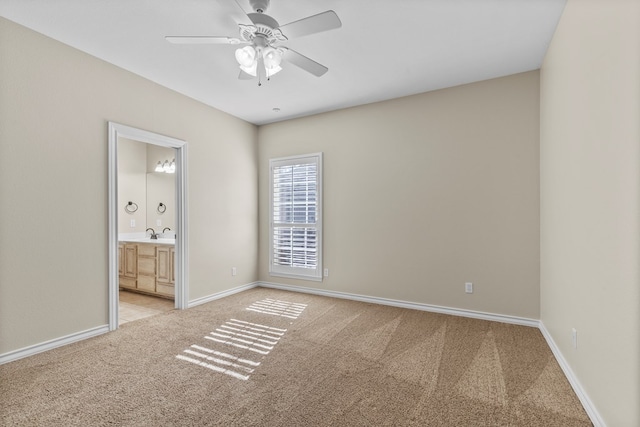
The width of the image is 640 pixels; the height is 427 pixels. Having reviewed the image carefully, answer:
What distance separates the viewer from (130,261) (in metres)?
4.67

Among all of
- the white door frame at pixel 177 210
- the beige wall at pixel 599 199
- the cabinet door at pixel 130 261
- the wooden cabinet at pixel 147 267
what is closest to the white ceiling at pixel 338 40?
the beige wall at pixel 599 199

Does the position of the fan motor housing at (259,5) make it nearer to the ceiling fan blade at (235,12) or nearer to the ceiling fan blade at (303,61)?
the ceiling fan blade at (235,12)

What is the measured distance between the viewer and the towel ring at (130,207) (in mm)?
5281

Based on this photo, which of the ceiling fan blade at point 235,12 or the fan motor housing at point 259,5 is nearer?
the fan motor housing at point 259,5

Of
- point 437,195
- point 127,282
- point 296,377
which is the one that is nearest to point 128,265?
point 127,282

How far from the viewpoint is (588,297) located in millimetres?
1791

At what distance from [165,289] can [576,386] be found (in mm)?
4483

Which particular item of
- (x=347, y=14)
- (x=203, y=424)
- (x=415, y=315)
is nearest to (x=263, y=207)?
(x=415, y=315)

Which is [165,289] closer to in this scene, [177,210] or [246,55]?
[177,210]

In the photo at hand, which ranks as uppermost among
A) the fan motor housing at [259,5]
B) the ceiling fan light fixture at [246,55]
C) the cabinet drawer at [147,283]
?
the fan motor housing at [259,5]

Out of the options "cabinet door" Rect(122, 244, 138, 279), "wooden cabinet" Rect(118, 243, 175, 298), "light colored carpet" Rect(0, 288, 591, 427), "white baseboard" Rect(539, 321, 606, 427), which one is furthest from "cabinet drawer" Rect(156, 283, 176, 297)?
"white baseboard" Rect(539, 321, 606, 427)

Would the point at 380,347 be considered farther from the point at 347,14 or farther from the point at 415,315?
the point at 347,14

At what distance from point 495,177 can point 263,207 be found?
10.8 ft

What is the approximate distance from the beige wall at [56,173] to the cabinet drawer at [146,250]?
55.7 inches
